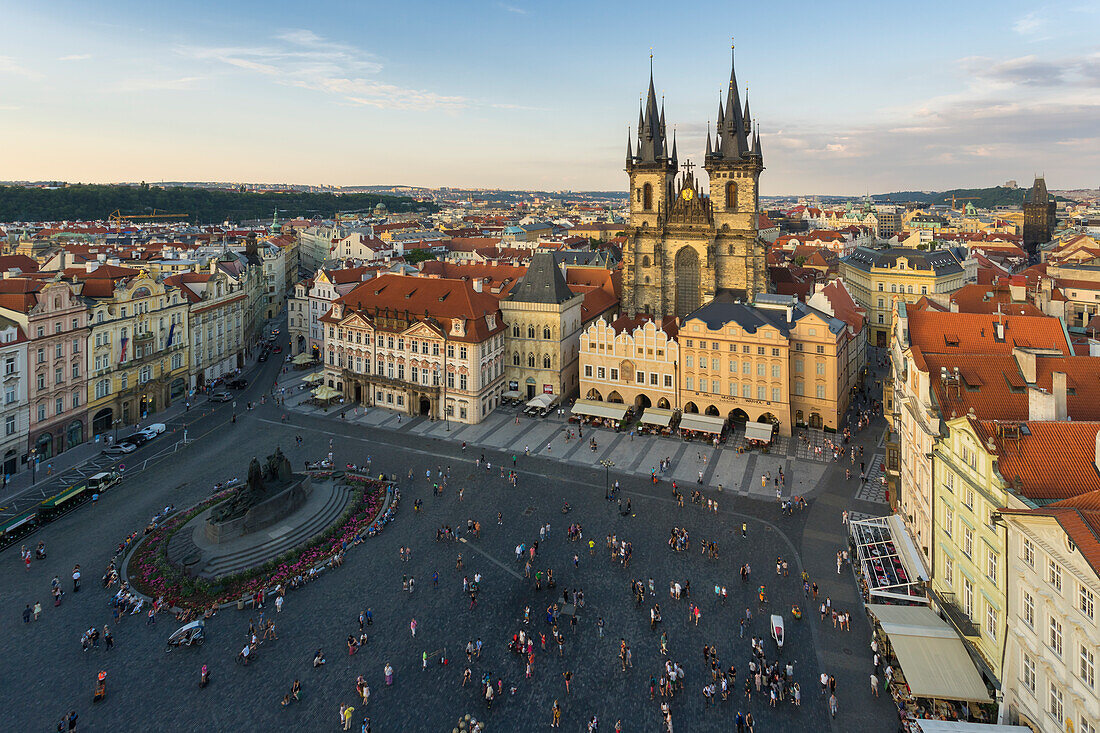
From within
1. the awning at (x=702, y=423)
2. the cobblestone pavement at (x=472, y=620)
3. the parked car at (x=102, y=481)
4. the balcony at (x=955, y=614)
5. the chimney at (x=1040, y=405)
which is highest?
the chimney at (x=1040, y=405)

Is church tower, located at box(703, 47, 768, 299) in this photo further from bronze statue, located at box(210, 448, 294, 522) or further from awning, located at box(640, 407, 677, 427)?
bronze statue, located at box(210, 448, 294, 522)

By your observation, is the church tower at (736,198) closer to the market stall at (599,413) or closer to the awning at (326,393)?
the market stall at (599,413)

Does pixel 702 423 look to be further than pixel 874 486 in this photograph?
Yes

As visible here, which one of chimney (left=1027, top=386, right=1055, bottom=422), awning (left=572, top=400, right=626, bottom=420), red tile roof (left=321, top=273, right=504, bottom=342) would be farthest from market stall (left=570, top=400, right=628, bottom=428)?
chimney (left=1027, top=386, right=1055, bottom=422)

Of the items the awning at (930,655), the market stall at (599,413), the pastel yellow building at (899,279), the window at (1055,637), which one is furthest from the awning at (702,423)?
the pastel yellow building at (899,279)

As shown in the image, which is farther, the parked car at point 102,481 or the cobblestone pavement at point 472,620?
the parked car at point 102,481

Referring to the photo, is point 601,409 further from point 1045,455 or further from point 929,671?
point 1045,455

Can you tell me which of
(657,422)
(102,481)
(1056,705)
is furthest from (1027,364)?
(102,481)

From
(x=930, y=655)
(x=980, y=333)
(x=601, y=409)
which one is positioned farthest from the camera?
(x=601, y=409)
